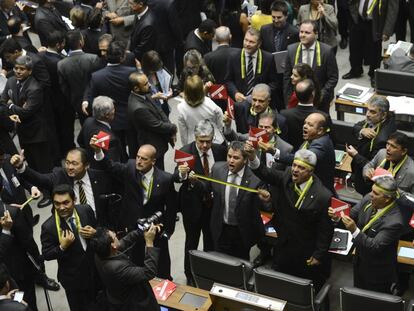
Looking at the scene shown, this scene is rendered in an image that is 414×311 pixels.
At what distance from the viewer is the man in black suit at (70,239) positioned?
5934mm

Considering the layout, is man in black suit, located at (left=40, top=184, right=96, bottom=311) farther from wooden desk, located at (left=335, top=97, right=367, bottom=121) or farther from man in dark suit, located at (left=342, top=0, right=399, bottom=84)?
man in dark suit, located at (left=342, top=0, right=399, bottom=84)

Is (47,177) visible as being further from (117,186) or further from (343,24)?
(343,24)

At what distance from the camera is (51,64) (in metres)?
8.79

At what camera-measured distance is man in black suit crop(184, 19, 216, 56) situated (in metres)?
9.18

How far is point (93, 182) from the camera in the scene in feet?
22.2

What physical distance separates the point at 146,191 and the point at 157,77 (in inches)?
85.3

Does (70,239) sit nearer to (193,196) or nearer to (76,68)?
(193,196)

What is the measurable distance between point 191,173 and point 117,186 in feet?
3.46

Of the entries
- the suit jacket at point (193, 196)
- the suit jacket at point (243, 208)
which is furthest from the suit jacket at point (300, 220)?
the suit jacket at point (193, 196)

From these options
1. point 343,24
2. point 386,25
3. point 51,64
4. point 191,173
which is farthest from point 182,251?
point 343,24

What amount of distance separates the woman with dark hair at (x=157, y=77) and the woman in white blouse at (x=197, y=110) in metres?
0.76

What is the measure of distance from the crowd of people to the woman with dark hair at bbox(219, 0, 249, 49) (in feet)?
1.60

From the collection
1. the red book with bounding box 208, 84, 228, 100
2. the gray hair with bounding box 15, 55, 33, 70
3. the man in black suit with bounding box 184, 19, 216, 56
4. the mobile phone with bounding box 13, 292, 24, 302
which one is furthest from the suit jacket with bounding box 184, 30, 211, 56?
the mobile phone with bounding box 13, 292, 24, 302

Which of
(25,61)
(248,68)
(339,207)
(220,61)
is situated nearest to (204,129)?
(339,207)
